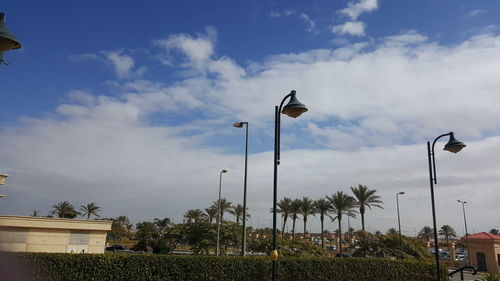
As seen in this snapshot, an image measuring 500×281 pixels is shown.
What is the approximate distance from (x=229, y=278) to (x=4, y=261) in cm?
1828

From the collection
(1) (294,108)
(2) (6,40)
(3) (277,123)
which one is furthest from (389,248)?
(2) (6,40)

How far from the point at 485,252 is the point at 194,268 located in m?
36.3

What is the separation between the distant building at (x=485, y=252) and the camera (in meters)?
39.0

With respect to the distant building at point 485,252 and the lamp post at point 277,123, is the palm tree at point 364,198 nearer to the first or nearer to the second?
the distant building at point 485,252

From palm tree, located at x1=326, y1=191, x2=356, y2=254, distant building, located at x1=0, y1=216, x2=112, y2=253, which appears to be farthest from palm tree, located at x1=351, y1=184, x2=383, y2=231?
distant building, located at x1=0, y1=216, x2=112, y2=253

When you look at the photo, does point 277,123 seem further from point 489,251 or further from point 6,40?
point 489,251

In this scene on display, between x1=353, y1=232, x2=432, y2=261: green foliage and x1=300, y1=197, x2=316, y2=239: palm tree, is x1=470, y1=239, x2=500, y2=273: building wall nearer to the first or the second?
x1=353, y1=232, x2=432, y2=261: green foliage

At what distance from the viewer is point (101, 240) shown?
1216 inches

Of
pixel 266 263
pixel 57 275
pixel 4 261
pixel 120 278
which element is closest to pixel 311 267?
pixel 266 263

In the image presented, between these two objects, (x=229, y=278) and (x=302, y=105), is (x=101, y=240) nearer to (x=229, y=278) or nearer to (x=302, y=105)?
(x=229, y=278)

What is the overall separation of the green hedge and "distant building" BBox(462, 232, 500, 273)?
23082 millimetres

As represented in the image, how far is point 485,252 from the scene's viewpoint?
40.0m

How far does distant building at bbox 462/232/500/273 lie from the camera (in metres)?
39.0

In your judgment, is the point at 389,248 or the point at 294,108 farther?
the point at 389,248
